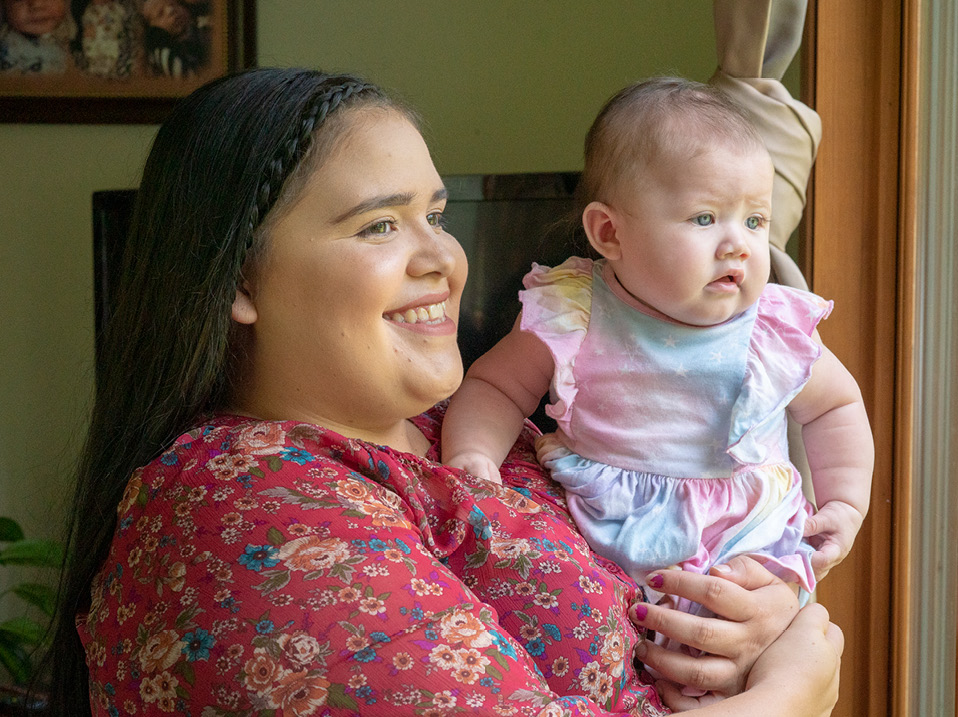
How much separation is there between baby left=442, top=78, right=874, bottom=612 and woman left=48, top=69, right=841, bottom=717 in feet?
0.22

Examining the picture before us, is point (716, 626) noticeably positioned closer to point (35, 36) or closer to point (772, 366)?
point (772, 366)

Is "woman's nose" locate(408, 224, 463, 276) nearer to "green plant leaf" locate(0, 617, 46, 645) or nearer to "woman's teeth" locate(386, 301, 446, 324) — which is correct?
"woman's teeth" locate(386, 301, 446, 324)

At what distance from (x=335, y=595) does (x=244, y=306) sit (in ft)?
1.41

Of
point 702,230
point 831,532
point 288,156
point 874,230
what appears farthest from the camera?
point 874,230

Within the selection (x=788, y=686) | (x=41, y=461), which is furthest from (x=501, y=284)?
(x=41, y=461)

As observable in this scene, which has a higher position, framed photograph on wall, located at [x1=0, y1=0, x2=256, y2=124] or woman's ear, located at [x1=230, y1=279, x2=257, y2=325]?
framed photograph on wall, located at [x1=0, y1=0, x2=256, y2=124]

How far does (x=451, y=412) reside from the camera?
4.61 ft

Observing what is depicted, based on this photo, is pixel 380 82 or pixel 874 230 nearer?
pixel 874 230

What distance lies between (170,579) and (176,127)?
1.89ft

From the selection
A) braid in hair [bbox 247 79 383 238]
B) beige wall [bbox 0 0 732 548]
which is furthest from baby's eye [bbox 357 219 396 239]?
beige wall [bbox 0 0 732 548]

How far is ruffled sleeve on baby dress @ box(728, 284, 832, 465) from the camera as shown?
1281 millimetres

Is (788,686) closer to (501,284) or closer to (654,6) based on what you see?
(501,284)

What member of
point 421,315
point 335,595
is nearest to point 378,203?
point 421,315

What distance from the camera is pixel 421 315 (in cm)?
121
